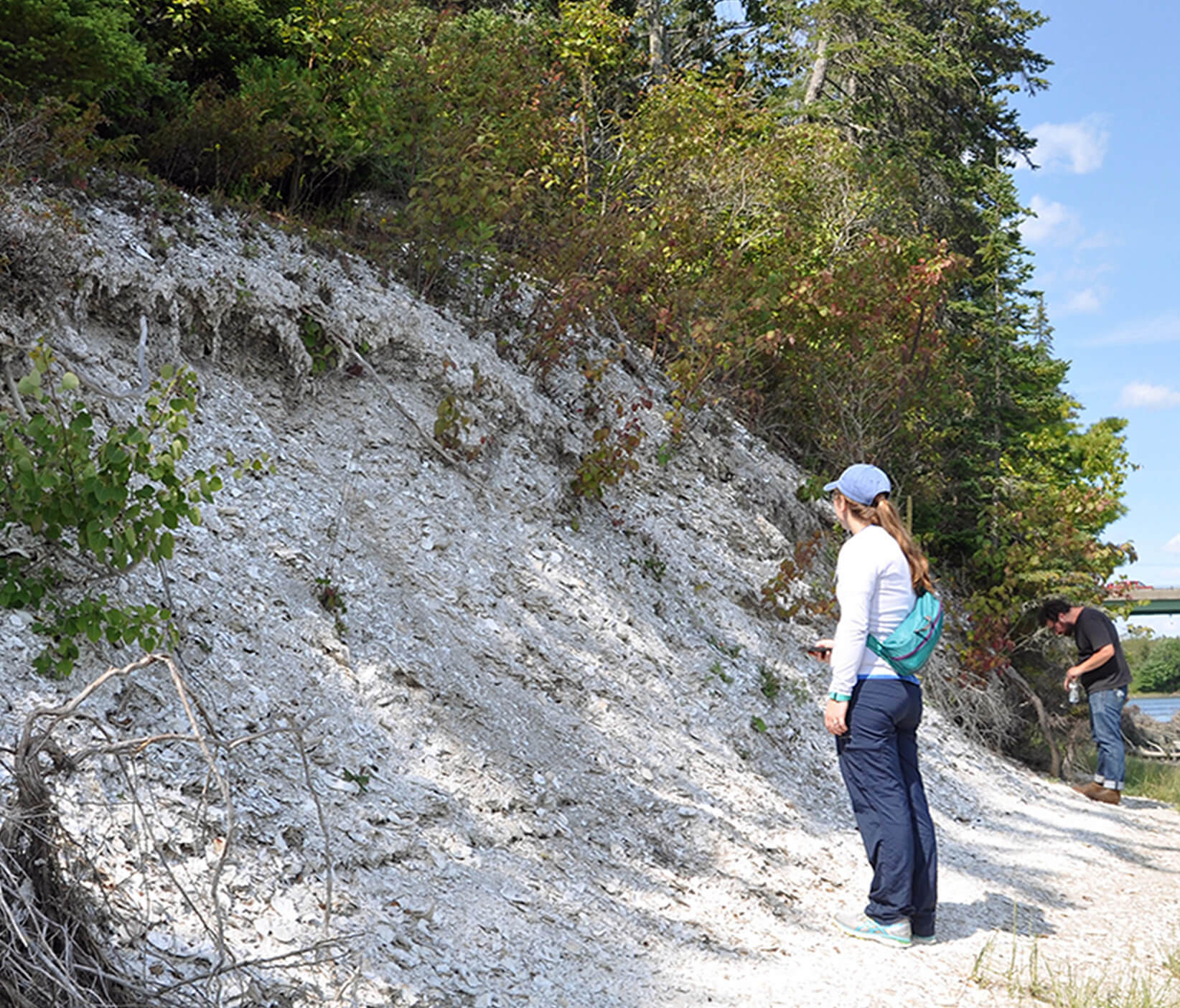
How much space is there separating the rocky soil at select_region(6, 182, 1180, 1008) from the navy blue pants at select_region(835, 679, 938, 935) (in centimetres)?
24

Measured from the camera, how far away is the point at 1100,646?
9.40 metres

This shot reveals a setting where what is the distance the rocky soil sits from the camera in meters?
3.68

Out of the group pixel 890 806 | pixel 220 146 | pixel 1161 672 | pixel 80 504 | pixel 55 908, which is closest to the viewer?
pixel 55 908

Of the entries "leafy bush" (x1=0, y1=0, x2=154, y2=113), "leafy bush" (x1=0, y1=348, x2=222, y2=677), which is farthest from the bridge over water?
"leafy bush" (x1=0, y1=348, x2=222, y2=677)

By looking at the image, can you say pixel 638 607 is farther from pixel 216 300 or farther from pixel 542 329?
pixel 216 300

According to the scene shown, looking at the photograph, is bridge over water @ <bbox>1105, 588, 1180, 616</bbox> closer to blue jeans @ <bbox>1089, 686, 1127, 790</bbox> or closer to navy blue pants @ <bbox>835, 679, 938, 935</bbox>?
blue jeans @ <bbox>1089, 686, 1127, 790</bbox>

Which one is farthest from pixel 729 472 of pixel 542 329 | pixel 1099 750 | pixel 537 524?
pixel 1099 750

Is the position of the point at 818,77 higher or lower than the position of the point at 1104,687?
higher

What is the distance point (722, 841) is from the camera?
18.0ft

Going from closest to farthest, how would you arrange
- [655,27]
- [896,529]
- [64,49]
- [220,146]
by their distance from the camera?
[896,529]
[64,49]
[220,146]
[655,27]

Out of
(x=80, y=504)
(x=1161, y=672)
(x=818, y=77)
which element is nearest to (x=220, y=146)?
(x=80, y=504)

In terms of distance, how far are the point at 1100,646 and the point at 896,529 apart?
5.92 m

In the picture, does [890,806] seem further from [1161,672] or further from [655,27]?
[1161,672]

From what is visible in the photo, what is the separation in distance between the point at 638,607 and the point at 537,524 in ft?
3.32
